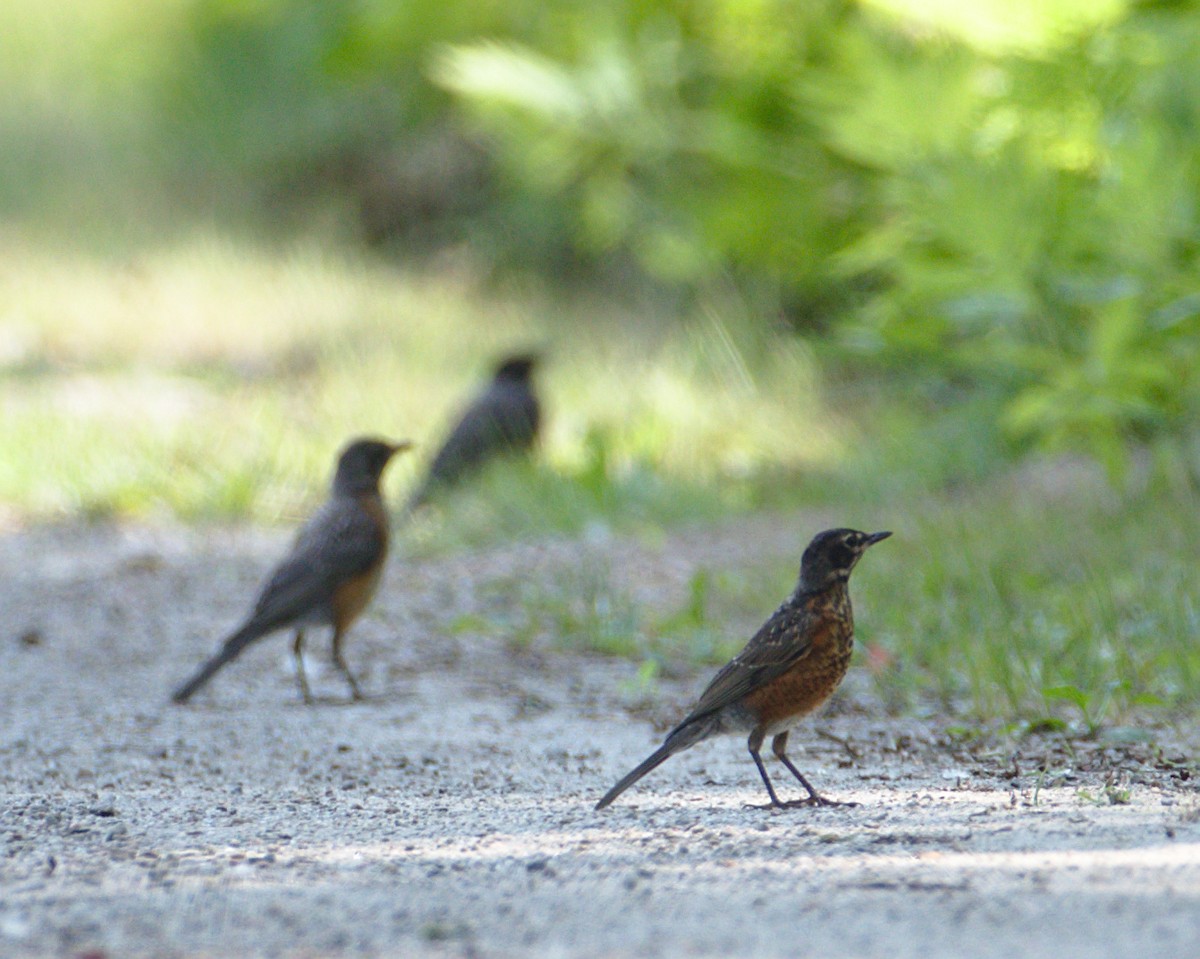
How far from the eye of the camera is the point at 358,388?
36.3ft

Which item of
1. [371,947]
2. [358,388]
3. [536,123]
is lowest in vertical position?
[371,947]

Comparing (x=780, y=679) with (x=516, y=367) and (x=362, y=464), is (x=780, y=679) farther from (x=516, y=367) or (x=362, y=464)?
(x=516, y=367)

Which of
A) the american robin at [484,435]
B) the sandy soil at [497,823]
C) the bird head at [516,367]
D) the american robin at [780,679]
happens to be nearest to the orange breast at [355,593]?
the sandy soil at [497,823]

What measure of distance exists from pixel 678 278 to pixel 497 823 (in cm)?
1016

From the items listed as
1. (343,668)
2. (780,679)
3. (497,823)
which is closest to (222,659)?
(343,668)

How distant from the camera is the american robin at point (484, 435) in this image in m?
9.25

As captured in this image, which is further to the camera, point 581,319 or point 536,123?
point 581,319

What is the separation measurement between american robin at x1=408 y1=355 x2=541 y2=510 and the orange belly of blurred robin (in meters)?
4.98

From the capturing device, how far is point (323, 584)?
5922 millimetres

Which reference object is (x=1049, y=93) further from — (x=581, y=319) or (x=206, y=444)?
(x=581, y=319)

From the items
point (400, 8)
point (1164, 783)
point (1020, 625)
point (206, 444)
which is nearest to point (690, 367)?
point (206, 444)

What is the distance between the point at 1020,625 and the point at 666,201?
290 inches

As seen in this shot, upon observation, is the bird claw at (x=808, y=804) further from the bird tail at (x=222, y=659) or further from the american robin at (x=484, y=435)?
the american robin at (x=484, y=435)

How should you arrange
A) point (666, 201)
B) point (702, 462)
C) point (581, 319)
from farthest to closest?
point (581, 319)
point (666, 201)
point (702, 462)
